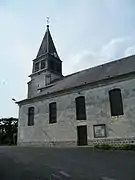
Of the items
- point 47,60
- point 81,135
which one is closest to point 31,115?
point 81,135

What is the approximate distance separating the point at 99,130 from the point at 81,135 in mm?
2342

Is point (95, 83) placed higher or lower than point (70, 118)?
higher

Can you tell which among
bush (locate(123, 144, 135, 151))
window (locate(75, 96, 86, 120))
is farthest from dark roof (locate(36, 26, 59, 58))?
bush (locate(123, 144, 135, 151))

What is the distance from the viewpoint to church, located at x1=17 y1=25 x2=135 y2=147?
17531mm

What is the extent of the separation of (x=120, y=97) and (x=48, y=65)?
56.8 feet

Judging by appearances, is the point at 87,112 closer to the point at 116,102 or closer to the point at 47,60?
the point at 116,102

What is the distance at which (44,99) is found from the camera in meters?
23.9

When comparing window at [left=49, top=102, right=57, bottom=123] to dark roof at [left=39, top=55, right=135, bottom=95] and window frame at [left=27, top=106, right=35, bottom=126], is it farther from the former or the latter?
window frame at [left=27, top=106, right=35, bottom=126]

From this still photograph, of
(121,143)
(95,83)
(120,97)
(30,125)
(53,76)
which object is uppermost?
(53,76)

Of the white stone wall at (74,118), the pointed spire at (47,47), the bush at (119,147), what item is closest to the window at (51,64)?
the pointed spire at (47,47)

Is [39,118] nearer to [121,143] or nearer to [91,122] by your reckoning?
[91,122]

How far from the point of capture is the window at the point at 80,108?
792 inches

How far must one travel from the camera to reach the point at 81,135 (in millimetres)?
19859

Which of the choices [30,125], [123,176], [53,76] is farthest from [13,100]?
[123,176]
